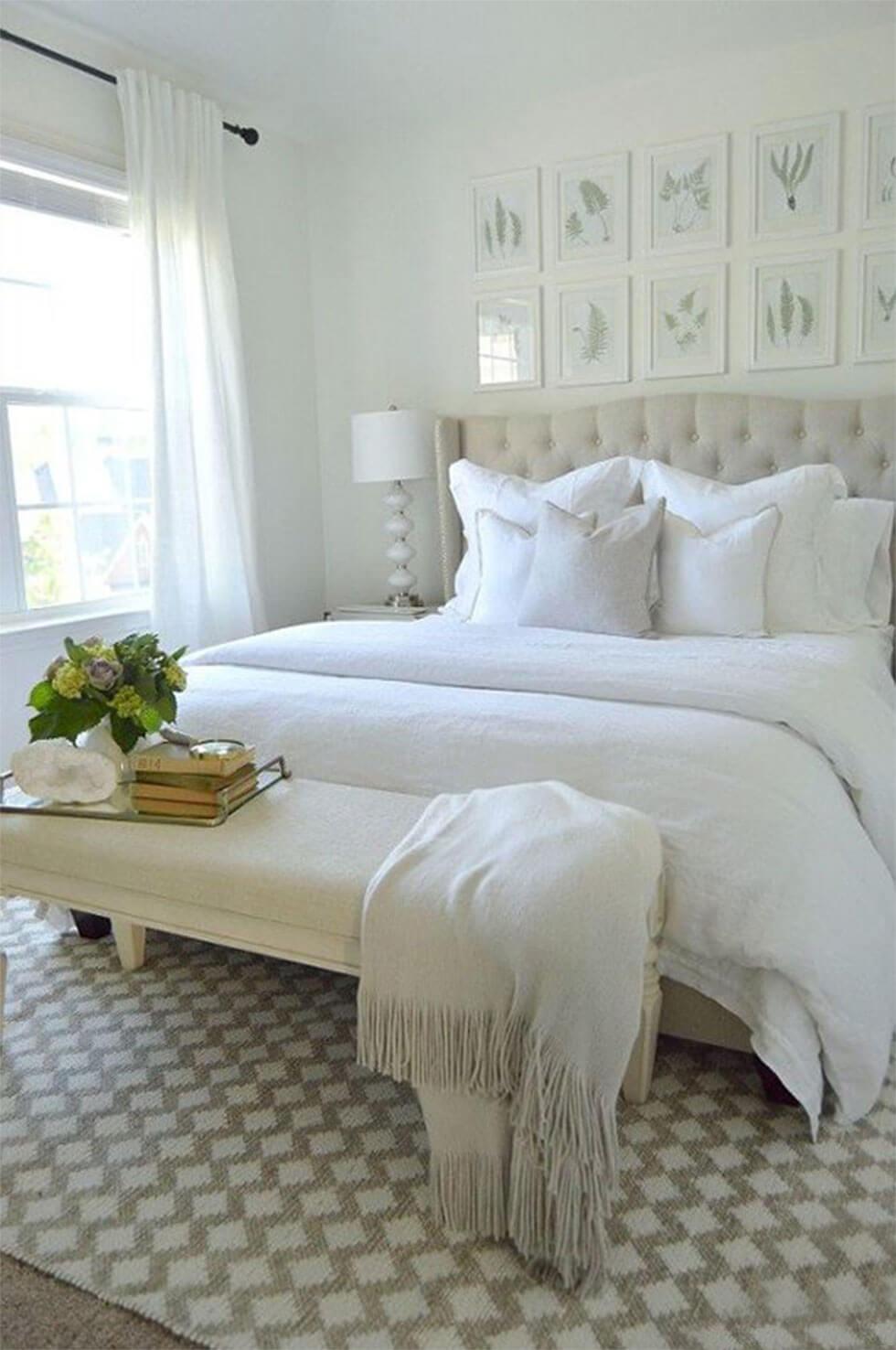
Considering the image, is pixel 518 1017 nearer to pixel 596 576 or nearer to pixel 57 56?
pixel 596 576

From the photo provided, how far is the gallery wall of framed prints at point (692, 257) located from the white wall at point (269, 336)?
2.72 feet

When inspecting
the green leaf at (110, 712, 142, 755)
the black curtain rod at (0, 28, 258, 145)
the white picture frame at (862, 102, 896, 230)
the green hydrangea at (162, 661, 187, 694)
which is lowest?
the green leaf at (110, 712, 142, 755)

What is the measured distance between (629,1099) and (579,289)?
2988 mm

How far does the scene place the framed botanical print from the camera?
3.71 m

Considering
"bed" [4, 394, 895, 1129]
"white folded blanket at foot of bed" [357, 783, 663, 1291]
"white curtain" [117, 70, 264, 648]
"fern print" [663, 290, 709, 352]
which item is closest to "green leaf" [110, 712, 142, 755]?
"bed" [4, 394, 895, 1129]

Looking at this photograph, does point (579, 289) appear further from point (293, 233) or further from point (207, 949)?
point (207, 949)

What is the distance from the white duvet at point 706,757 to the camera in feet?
5.56

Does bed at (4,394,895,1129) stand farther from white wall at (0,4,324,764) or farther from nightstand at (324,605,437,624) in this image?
white wall at (0,4,324,764)

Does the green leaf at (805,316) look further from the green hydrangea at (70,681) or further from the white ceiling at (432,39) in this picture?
the green hydrangea at (70,681)

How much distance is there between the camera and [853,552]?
3111mm

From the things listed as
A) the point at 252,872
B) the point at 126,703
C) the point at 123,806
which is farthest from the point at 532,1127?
the point at 126,703

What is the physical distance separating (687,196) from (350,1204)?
3.39 meters

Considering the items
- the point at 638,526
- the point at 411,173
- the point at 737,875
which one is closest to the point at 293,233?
the point at 411,173

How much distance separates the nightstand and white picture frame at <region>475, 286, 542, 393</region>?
942 mm
